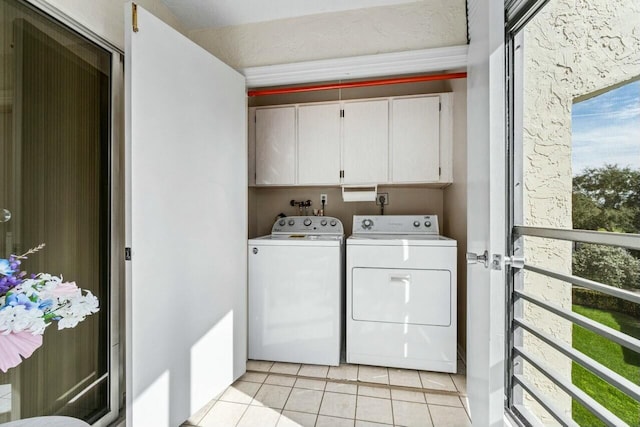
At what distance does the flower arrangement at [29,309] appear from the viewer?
643mm

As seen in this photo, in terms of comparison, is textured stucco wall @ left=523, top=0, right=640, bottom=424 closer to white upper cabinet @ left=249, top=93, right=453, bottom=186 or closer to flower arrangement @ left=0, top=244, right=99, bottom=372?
white upper cabinet @ left=249, top=93, right=453, bottom=186

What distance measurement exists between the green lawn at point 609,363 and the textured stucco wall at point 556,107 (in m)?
0.08

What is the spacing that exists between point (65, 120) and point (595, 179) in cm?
238

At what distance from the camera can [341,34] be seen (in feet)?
6.92

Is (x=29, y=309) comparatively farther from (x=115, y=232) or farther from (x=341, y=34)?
(x=341, y=34)

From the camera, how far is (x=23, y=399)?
127 cm

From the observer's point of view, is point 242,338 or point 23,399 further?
point 242,338

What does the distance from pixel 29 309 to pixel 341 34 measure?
2241 millimetres

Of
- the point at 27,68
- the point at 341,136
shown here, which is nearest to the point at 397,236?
the point at 341,136

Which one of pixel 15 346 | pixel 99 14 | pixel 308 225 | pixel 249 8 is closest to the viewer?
pixel 15 346

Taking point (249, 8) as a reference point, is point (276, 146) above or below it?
below

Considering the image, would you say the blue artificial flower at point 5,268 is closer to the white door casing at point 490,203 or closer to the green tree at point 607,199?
the white door casing at point 490,203

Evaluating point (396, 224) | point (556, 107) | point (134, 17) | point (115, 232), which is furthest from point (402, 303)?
point (134, 17)

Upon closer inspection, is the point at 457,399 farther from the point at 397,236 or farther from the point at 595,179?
the point at 595,179
